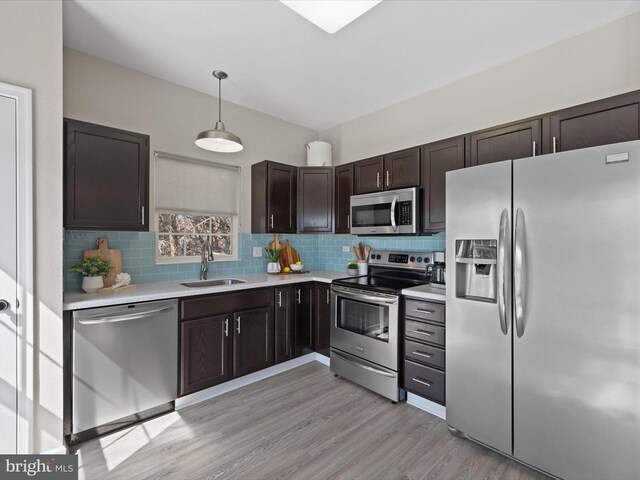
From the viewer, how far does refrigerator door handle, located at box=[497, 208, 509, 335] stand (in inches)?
74.5

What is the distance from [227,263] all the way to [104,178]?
4.89 feet

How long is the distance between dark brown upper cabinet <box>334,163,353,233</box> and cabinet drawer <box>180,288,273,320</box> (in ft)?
3.73

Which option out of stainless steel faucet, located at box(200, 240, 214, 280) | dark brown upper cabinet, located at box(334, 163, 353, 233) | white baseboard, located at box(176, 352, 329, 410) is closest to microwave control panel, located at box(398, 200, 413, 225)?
dark brown upper cabinet, located at box(334, 163, 353, 233)

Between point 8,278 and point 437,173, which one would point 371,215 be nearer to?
point 437,173

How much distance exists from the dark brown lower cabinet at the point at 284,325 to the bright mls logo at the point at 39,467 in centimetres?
169

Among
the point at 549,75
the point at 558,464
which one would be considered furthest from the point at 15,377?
the point at 549,75

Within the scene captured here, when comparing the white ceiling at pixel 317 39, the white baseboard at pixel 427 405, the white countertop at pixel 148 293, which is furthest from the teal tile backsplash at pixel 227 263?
the white ceiling at pixel 317 39

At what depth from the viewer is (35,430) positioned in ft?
6.08

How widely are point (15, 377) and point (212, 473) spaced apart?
1.27 metres

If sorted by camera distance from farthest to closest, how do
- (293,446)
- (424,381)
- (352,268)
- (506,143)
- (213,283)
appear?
(352,268) < (213,283) < (424,381) < (506,143) < (293,446)

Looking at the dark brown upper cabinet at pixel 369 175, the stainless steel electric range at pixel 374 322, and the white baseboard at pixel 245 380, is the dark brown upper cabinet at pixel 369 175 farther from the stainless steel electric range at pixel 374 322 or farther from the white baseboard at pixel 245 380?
the white baseboard at pixel 245 380

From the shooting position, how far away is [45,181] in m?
1.88

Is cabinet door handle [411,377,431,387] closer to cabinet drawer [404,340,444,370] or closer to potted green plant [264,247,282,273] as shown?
cabinet drawer [404,340,444,370]

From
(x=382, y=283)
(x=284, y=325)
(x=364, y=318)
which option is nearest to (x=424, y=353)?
(x=364, y=318)
